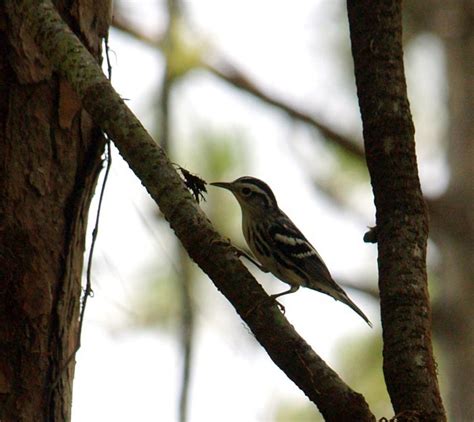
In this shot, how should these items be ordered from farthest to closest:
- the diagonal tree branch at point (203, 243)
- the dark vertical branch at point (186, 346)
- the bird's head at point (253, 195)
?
the bird's head at point (253, 195)
the dark vertical branch at point (186, 346)
the diagonal tree branch at point (203, 243)

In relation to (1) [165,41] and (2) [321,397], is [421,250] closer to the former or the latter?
(2) [321,397]

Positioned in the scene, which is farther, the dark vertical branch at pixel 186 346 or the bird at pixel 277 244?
the bird at pixel 277 244

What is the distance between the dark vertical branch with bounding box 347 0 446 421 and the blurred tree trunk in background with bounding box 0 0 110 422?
125 centimetres

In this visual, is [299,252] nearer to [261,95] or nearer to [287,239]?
[287,239]

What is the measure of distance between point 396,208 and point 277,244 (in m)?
2.02

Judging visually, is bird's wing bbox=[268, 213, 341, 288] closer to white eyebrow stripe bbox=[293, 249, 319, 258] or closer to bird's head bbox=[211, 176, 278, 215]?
white eyebrow stripe bbox=[293, 249, 319, 258]

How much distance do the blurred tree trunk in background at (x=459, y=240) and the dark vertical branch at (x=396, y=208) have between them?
518 centimetres

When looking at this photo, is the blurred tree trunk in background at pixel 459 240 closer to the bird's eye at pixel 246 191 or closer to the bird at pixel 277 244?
the bird at pixel 277 244

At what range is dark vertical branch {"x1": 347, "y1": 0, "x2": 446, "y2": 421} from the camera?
344cm

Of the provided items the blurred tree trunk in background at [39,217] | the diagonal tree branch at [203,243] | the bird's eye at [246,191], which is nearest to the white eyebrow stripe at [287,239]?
the bird's eye at [246,191]

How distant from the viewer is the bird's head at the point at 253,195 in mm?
5977

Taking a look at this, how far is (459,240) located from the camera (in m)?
8.99

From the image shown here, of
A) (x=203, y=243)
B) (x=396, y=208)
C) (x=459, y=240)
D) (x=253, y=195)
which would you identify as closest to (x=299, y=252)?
(x=253, y=195)

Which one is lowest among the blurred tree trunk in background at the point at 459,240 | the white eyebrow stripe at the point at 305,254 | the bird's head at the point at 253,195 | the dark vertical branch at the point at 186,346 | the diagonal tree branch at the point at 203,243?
the diagonal tree branch at the point at 203,243
